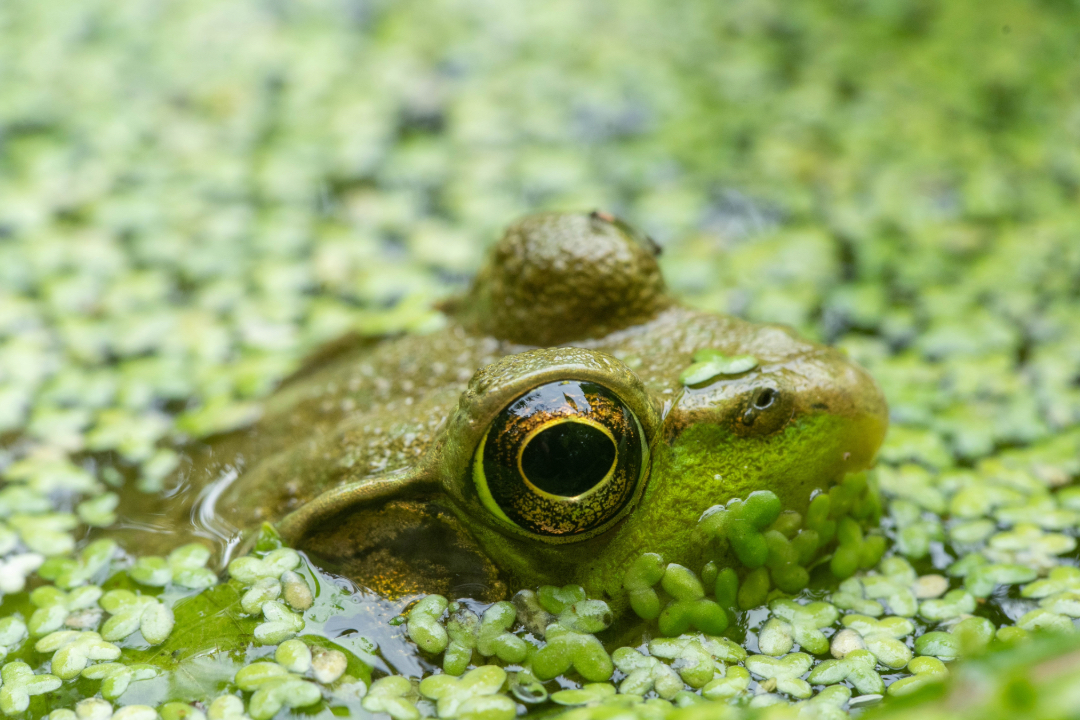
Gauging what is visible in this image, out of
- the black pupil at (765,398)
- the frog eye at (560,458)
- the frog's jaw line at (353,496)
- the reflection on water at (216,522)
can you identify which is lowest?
the reflection on water at (216,522)

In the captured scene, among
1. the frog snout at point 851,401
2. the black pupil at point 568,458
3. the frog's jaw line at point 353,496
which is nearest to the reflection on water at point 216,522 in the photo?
the frog's jaw line at point 353,496

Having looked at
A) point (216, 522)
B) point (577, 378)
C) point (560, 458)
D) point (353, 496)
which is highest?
point (577, 378)

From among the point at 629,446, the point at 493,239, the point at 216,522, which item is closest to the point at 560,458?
the point at 629,446

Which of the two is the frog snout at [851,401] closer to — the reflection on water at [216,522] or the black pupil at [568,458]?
the black pupil at [568,458]

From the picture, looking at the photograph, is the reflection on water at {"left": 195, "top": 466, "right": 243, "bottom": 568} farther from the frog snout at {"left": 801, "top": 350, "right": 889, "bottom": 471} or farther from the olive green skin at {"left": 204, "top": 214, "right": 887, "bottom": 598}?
the frog snout at {"left": 801, "top": 350, "right": 889, "bottom": 471}

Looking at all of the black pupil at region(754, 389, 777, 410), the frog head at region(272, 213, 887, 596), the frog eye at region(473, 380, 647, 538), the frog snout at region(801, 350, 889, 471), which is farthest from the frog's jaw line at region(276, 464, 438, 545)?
the frog snout at region(801, 350, 889, 471)

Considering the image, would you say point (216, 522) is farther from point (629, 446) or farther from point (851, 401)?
point (851, 401)
